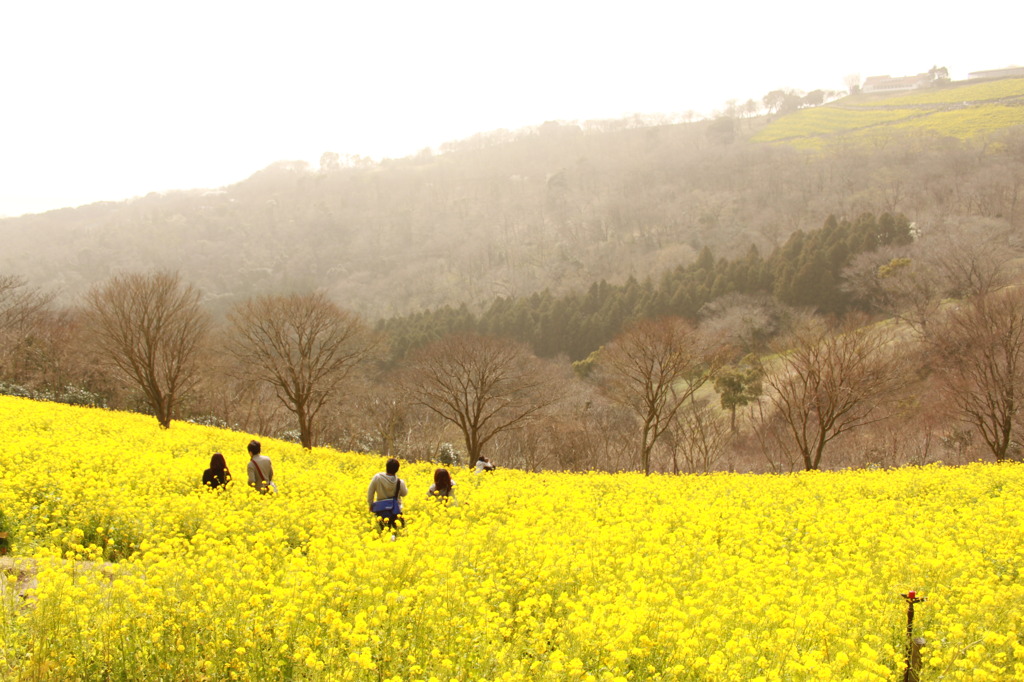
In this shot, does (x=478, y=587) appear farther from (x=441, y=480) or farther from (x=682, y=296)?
(x=682, y=296)

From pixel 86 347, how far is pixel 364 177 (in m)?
144

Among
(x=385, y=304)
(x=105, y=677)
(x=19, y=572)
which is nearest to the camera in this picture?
(x=105, y=677)

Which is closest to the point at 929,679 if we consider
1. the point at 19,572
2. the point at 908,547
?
the point at 908,547

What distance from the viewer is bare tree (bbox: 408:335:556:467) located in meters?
31.4

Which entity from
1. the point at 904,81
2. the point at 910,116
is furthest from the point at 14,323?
the point at 904,81

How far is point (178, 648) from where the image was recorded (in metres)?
4.86

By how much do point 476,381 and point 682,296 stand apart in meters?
37.9

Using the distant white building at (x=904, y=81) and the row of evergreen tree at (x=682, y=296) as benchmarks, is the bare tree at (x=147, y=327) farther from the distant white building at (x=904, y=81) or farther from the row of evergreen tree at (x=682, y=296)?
the distant white building at (x=904, y=81)

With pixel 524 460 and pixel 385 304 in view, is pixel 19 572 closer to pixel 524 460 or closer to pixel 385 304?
pixel 524 460

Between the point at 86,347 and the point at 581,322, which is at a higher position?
the point at 86,347

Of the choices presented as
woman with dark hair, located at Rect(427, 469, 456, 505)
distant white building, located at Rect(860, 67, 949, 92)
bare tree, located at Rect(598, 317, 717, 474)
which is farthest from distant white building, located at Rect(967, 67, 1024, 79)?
woman with dark hair, located at Rect(427, 469, 456, 505)

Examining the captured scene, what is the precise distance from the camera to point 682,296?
63.5 meters

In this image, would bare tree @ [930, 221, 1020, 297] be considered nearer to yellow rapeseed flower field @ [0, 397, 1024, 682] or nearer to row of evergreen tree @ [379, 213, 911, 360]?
row of evergreen tree @ [379, 213, 911, 360]

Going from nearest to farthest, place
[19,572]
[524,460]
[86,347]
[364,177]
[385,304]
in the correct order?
[19,572]
[86,347]
[524,460]
[385,304]
[364,177]
